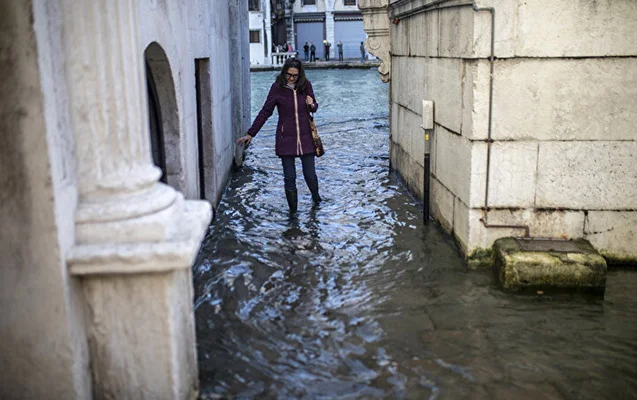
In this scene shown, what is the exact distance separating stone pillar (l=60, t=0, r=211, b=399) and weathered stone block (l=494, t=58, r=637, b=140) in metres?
3.19

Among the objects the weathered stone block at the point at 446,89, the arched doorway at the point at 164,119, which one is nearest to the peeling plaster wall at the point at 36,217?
the arched doorway at the point at 164,119

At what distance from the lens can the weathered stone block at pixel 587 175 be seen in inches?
217

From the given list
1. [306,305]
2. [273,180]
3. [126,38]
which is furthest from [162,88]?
[273,180]

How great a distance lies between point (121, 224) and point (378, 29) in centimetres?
799

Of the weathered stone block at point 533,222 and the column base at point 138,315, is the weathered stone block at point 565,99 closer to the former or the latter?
the weathered stone block at point 533,222

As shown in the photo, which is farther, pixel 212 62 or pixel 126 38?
pixel 212 62

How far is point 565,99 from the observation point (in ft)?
17.9

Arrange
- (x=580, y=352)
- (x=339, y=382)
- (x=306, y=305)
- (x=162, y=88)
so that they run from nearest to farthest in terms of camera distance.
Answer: (x=339, y=382), (x=580, y=352), (x=306, y=305), (x=162, y=88)

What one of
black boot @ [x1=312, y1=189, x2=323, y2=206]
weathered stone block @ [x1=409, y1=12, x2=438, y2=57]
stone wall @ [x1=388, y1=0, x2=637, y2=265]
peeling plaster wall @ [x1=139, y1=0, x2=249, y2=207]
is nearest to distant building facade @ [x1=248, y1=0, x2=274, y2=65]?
peeling plaster wall @ [x1=139, y1=0, x2=249, y2=207]

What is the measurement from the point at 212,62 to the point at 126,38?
5009 mm

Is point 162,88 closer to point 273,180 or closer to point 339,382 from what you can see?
point 339,382

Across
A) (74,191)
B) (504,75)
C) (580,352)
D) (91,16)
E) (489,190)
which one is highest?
(91,16)

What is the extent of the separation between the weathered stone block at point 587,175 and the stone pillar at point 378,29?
5.18 metres

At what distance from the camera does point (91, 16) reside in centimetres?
283
